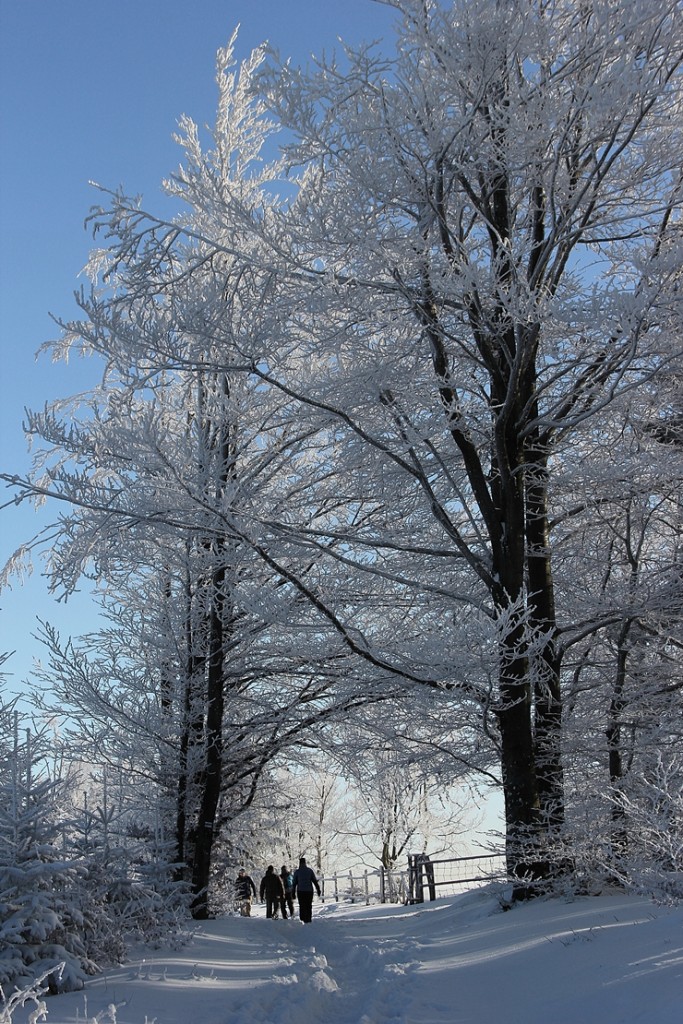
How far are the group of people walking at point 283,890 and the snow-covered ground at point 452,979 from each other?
5619 millimetres

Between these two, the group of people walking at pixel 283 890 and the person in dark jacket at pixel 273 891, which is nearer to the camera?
the group of people walking at pixel 283 890

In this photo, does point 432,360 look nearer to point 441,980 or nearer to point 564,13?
point 564,13

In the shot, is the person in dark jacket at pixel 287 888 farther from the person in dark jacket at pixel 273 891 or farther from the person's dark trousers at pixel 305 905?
the person's dark trousers at pixel 305 905

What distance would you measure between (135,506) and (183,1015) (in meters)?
4.59

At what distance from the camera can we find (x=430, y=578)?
34.1 feet

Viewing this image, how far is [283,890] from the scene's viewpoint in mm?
17578

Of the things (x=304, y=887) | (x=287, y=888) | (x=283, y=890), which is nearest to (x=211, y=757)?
(x=304, y=887)

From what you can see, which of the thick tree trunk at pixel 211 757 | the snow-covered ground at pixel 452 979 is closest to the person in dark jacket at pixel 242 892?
the thick tree trunk at pixel 211 757

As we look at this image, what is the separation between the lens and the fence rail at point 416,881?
17.9 m

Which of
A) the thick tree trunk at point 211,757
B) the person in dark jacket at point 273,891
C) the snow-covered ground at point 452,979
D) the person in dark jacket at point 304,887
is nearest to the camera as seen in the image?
the snow-covered ground at point 452,979

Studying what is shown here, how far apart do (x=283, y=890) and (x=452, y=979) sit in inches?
467

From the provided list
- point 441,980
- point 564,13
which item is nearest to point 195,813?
point 441,980

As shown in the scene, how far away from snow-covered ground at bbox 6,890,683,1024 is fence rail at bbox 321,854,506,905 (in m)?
1.57

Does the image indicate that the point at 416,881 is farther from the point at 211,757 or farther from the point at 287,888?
the point at 211,757
